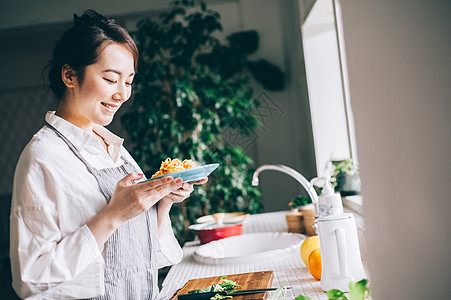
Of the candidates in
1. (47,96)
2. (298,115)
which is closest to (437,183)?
(47,96)

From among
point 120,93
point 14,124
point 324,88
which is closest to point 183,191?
point 120,93

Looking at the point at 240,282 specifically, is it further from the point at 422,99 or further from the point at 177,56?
the point at 177,56

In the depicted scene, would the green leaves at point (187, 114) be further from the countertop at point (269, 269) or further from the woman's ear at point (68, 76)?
the woman's ear at point (68, 76)

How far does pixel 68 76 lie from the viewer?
123cm

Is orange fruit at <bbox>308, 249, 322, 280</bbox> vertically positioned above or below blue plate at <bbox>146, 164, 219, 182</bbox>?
below

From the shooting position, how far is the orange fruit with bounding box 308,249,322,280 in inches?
47.9

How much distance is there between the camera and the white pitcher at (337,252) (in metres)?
1.05

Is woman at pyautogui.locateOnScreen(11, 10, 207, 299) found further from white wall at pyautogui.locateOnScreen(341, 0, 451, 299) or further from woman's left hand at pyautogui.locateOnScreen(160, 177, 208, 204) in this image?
white wall at pyautogui.locateOnScreen(341, 0, 451, 299)

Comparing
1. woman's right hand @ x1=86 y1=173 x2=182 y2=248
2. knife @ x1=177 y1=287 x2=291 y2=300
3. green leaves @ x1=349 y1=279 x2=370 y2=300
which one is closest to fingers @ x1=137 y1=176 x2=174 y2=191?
woman's right hand @ x1=86 y1=173 x2=182 y2=248

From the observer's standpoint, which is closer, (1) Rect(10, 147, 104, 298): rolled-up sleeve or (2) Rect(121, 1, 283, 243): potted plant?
(1) Rect(10, 147, 104, 298): rolled-up sleeve

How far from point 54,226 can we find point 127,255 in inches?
8.1

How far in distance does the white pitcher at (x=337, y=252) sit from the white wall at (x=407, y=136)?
349 millimetres

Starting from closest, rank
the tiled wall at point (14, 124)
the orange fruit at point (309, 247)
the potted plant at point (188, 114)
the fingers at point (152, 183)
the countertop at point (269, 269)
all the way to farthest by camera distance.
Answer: the fingers at point (152, 183) < the countertop at point (269, 269) < the orange fruit at point (309, 247) < the potted plant at point (188, 114) < the tiled wall at point (14, 124)

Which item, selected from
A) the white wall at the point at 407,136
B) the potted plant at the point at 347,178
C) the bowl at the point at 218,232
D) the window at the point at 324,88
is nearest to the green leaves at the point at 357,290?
the white wall at the point at 407,136
